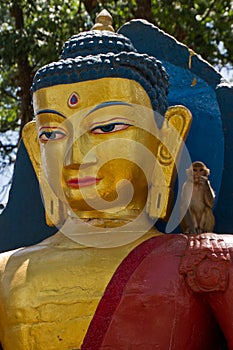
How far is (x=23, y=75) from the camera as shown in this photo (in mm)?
7488

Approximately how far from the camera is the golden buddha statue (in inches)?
96.5

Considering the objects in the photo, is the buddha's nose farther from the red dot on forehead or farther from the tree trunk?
the tree trunk

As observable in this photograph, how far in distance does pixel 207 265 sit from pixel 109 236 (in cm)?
42

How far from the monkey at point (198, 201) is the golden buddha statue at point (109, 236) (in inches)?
3.7

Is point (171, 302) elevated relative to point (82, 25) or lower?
lower

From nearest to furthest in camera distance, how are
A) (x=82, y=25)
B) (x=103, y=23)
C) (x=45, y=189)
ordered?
(x=45, y=189) < (x=103, y=23) < (x=82, y=25)

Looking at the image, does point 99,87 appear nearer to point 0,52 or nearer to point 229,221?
point 229,221

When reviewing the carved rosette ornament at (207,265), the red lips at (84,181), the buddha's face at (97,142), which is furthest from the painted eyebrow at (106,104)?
the carved rosette ornament at (207,265)

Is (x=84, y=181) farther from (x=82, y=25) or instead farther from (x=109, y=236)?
(x=82, y=25)

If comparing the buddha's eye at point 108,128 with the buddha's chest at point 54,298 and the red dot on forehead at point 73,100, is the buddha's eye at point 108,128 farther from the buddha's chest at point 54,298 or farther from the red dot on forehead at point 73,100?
the buddha's chest at point 54,298

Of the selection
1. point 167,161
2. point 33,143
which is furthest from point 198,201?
point 33,143

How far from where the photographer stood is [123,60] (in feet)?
9.07

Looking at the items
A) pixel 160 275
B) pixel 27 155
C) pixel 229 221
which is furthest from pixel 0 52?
pixel 160 275

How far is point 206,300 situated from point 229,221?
0.70 m
